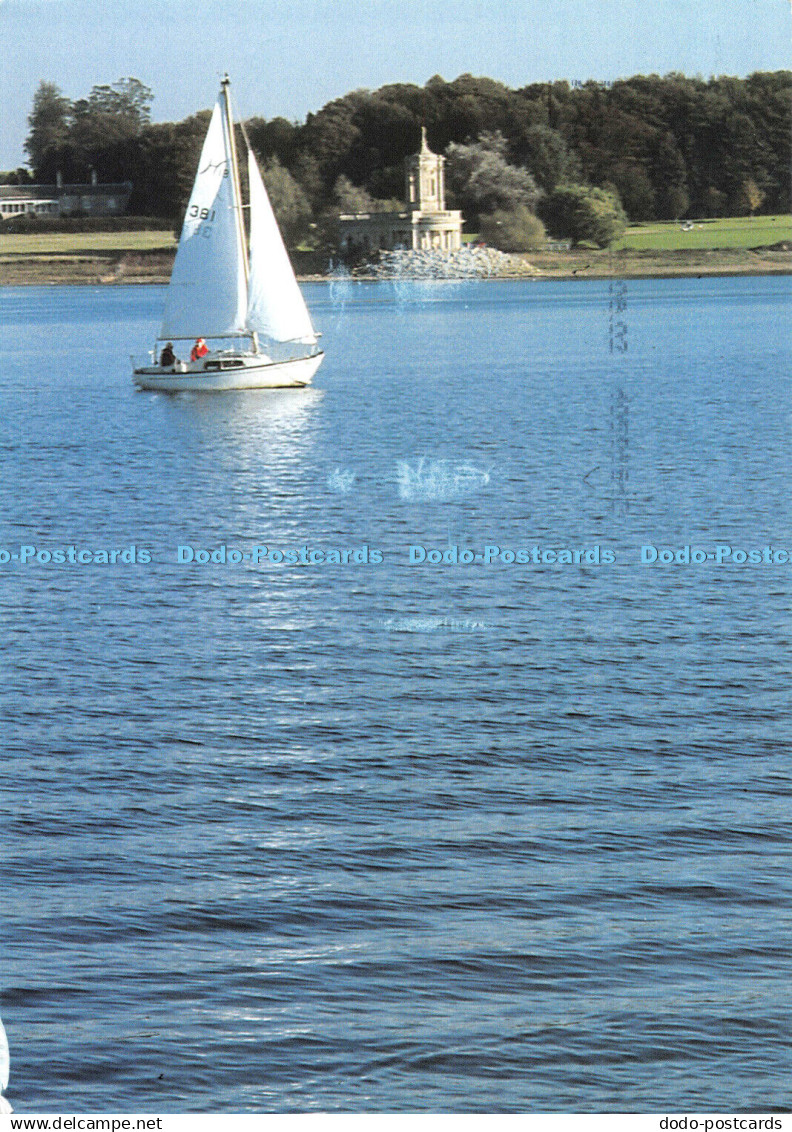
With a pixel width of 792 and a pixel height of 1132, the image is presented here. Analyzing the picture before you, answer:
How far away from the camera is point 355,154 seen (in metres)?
30.6

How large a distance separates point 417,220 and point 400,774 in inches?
600

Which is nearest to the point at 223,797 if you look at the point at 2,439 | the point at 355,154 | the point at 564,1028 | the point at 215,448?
the point at 564,1028

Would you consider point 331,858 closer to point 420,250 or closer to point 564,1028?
point 564,1028

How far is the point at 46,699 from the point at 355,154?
539 inches

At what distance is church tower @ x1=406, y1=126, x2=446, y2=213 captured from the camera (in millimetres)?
28984

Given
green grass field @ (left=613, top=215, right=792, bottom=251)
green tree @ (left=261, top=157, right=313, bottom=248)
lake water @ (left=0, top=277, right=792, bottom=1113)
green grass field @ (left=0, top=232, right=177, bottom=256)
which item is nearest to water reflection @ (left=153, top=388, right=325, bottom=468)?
lake water @ (left=0, top=277, right=792, bottom=1113)

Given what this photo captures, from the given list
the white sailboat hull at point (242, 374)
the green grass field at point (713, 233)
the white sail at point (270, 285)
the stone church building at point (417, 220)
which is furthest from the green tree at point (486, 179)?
the white sailboat hull at point (242, 374)

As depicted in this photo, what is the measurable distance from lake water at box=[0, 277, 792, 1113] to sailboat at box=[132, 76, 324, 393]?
12.2ft

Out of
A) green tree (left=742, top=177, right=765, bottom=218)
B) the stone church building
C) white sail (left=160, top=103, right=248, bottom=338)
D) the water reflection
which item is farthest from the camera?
the water reflection

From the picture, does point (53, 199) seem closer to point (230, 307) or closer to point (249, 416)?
point (230, 307)

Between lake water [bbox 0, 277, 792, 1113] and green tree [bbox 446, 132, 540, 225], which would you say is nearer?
lake water [bbox 0, 277, 792, 1113]

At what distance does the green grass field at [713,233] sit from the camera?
105ft

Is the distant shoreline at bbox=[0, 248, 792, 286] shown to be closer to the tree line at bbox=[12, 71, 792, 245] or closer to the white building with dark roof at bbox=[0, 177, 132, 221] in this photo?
the tree line at bbox=[12, 71, 792, 245]

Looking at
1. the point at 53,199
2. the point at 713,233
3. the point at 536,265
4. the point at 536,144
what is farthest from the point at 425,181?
the point at 53,199
